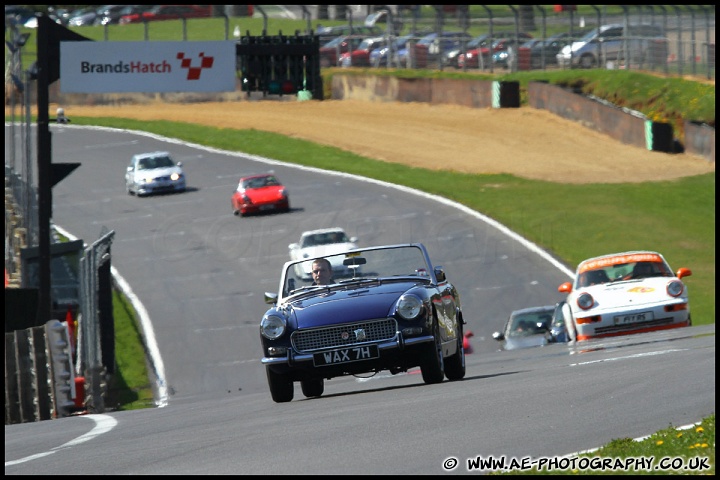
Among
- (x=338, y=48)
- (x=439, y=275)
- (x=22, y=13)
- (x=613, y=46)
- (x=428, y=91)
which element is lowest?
(x=439, y=275)

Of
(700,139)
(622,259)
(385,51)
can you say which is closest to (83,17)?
(385,51)

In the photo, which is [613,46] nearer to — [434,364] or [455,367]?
[455,367]

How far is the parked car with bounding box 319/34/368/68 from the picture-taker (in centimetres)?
6178

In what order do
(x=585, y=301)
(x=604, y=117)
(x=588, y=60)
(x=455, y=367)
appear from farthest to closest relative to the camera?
(x=588, y=60)
(x=604, y=117)
(x=585, y=301)
(x=455, y=367)

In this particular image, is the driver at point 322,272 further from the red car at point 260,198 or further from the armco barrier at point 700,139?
the armco barrier at point 700,139

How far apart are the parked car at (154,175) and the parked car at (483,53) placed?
18.1 m

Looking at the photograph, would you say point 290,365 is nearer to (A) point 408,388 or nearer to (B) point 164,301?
(A) point 408,388

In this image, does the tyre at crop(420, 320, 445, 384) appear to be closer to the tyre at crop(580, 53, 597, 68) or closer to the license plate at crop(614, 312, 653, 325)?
the license plate at crop(614, 312, 653, 325)

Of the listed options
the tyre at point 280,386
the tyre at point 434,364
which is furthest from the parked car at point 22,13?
the tyre at point 434,364

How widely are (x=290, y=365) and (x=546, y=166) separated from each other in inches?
1376

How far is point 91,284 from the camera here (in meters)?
18.0

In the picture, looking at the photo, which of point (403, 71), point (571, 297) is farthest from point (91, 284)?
point (403, 71)

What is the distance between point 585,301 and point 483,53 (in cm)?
4000

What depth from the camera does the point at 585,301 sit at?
1927cm
